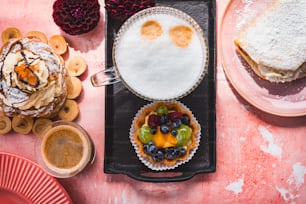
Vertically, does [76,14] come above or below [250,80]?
above

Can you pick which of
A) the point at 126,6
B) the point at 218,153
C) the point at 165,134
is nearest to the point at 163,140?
the point at 165,134

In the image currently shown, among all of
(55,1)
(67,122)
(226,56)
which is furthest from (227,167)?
(55,1)

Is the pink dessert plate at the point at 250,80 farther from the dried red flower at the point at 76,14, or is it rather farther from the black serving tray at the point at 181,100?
the dried red flower at the point at 76,14

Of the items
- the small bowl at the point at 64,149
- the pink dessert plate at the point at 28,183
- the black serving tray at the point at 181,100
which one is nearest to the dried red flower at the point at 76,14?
the black serving tray at the point at 181,100

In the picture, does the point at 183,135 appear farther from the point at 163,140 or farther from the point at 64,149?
the point at 64,149

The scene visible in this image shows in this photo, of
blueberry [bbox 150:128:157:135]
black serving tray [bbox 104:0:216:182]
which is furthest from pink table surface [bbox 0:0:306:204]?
blueberry [bbox 150:128:157:135]

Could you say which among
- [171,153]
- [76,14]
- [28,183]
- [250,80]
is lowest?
[28,183]
